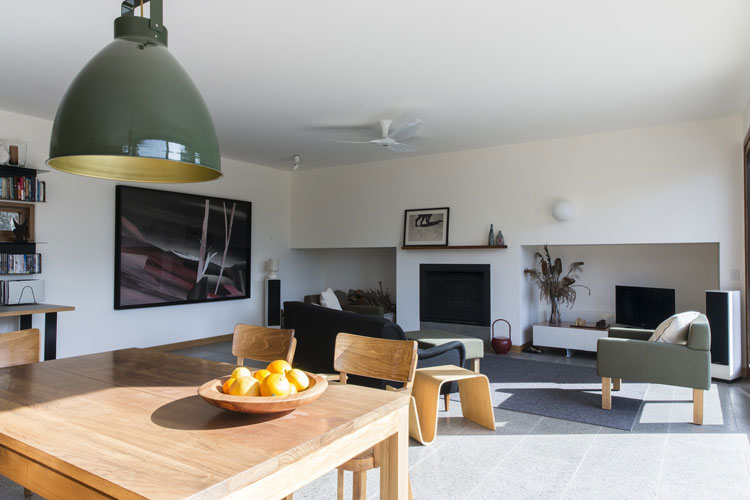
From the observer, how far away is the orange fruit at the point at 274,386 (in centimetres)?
146

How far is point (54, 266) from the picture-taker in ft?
17.6

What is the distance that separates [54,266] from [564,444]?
5.18 m

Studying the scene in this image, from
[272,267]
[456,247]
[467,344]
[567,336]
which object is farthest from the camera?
[272,267]

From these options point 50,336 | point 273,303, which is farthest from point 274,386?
point 273,303

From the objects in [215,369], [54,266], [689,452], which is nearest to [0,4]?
[215,369]

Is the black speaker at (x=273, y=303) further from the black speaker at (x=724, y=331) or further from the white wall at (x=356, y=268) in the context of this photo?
the black speaker at (x=724, y=331)

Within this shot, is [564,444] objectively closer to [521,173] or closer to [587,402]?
[587,402]

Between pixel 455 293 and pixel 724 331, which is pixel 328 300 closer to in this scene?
pixel 455 293

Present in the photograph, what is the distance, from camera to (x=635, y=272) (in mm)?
6340

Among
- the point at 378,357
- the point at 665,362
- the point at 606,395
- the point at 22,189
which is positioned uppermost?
the point at 22,189

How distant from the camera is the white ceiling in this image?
3051 millimetres

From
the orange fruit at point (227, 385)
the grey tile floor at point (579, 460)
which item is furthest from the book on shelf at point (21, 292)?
the orange fruit at point (227, 385)

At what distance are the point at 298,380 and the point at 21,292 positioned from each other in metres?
4.47

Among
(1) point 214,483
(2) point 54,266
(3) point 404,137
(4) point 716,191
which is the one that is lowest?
(1) point 214,483
